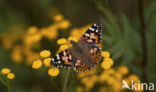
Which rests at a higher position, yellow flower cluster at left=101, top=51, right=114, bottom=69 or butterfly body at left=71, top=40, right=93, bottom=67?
butterfly body at left=71, top=40, right=93, bottom=67

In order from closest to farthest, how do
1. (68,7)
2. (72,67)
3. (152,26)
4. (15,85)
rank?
(72,67) → (152,26) → (15,85) → (68,7)

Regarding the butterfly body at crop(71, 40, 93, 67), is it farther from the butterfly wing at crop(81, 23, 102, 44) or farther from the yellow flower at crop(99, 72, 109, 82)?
the yellow flower at crop(99, 72, 109, 82)

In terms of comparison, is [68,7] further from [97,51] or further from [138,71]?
[97,51]

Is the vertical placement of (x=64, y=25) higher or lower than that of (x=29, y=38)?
higher

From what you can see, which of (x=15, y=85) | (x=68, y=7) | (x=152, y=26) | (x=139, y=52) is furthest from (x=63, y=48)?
(x=68, y=7)

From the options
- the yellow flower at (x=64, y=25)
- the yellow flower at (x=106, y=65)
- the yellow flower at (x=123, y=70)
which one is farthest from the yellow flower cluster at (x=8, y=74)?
the yellow flower at (x=123, y=70)

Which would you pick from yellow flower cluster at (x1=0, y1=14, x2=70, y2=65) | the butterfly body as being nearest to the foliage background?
yellow flower cluster at (x1=0, y1=14, x2=70, y2=65)

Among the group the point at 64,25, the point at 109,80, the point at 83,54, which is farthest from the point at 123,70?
the point at 64,25

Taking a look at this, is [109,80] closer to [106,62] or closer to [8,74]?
[106,62]
